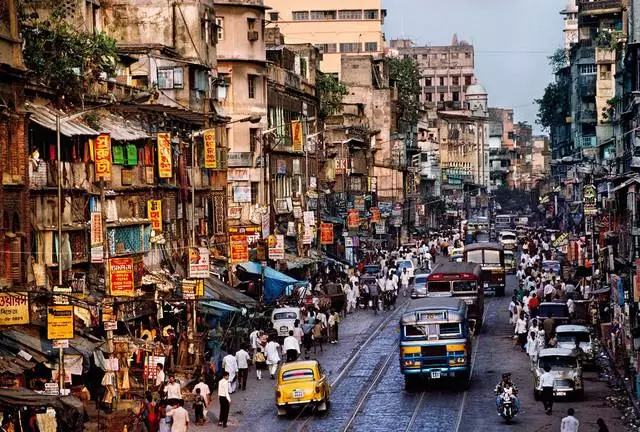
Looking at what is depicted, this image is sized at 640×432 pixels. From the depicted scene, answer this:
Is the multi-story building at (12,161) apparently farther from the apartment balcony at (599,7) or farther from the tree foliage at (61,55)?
the apartment balcony at (599,7)

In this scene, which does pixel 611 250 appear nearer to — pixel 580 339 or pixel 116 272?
pixel 580 339

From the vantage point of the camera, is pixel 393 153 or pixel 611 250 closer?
pixel 611 250

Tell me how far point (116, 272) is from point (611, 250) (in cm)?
3737

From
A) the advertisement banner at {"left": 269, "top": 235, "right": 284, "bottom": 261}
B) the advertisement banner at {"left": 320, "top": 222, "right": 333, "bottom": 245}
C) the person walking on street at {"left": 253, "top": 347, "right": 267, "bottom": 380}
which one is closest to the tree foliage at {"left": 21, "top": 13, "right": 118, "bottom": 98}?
the person walking on street at {"left": 253, "top": 347, "right": 267, "bottom": 380}

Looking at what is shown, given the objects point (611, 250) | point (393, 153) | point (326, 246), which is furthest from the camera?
point (393, 153)

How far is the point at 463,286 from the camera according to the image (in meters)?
61.2

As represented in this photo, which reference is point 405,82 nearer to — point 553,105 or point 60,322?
point 553,105

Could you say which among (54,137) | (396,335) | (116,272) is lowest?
(396,335)

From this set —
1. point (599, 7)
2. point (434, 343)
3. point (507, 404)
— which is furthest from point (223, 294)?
point (599, 7)

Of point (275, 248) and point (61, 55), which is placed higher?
point (61, 55)

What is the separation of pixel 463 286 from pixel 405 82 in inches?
4125

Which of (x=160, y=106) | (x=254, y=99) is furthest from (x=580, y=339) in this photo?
(x=254, y=99)

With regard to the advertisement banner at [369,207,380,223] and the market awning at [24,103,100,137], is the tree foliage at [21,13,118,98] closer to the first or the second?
the market awning at [24,103,100,137]

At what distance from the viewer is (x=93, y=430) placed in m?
37.7
